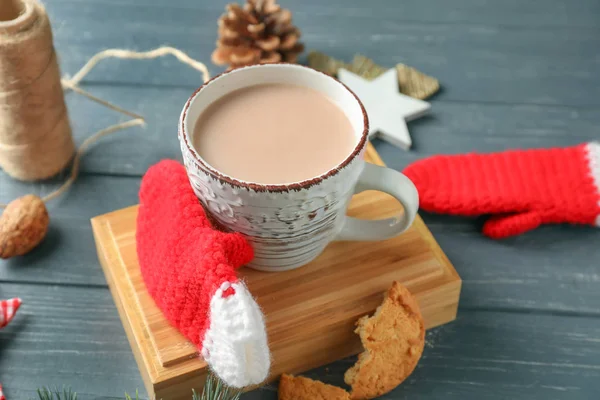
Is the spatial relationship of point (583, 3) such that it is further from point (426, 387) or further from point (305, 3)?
point (426, 387)

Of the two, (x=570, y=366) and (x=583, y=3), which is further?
(x=583, y=3)

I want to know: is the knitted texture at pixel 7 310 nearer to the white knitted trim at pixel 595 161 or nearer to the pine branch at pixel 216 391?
the pine branch at pixel 216 391

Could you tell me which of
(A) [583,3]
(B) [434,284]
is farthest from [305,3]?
(B) [434,284]

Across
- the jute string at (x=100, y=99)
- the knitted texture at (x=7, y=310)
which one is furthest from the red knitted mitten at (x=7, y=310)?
the jute string at (x=100, y=99)

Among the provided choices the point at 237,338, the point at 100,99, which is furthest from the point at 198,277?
the point at 100,99

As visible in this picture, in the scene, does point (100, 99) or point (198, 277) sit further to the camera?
point (100, 99)

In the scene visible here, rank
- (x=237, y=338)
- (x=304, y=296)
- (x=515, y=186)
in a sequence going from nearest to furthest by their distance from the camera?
(x=237, y=338)
(x=304, y=296)
(x=515, y=186)

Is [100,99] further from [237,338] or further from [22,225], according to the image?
[237,338]
